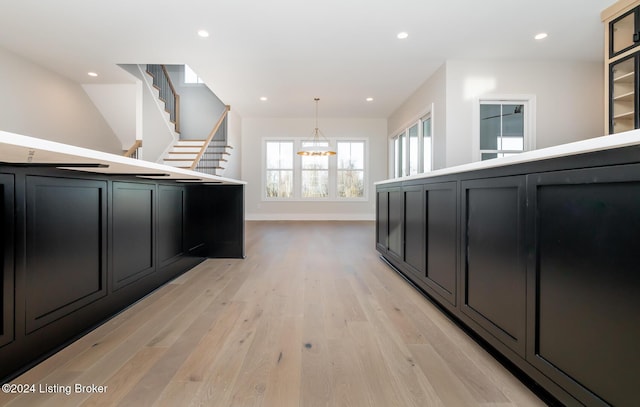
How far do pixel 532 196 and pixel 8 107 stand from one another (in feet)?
23.1

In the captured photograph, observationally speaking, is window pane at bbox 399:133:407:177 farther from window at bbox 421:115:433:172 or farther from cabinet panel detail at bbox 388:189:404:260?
cabinet panel detail at bbox 388:189:404:260

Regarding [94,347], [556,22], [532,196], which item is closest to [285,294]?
[94,347]

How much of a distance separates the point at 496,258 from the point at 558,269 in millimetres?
354

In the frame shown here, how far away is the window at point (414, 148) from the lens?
6.23 meters

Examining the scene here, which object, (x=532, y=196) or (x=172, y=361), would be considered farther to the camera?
(x=172, y=361)

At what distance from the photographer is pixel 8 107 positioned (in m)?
4.83

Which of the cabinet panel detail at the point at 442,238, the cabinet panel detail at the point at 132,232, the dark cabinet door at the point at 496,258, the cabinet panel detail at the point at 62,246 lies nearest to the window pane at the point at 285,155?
the cabinet panel detail at the point at 132,232

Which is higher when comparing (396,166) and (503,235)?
(396,166)

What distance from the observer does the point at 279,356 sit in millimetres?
1445

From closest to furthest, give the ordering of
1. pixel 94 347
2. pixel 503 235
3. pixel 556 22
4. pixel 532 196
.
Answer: pixel 532 196
pixel 503 235
pixel 94 347
pixel 556 22

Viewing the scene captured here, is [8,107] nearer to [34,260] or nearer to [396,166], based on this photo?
[34,260]

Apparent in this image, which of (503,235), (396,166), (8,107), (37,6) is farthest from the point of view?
(396,166)

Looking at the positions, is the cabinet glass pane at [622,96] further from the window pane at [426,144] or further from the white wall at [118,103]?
the white wall at [118,103]

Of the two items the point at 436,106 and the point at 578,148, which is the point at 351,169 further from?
the point at 578,148
